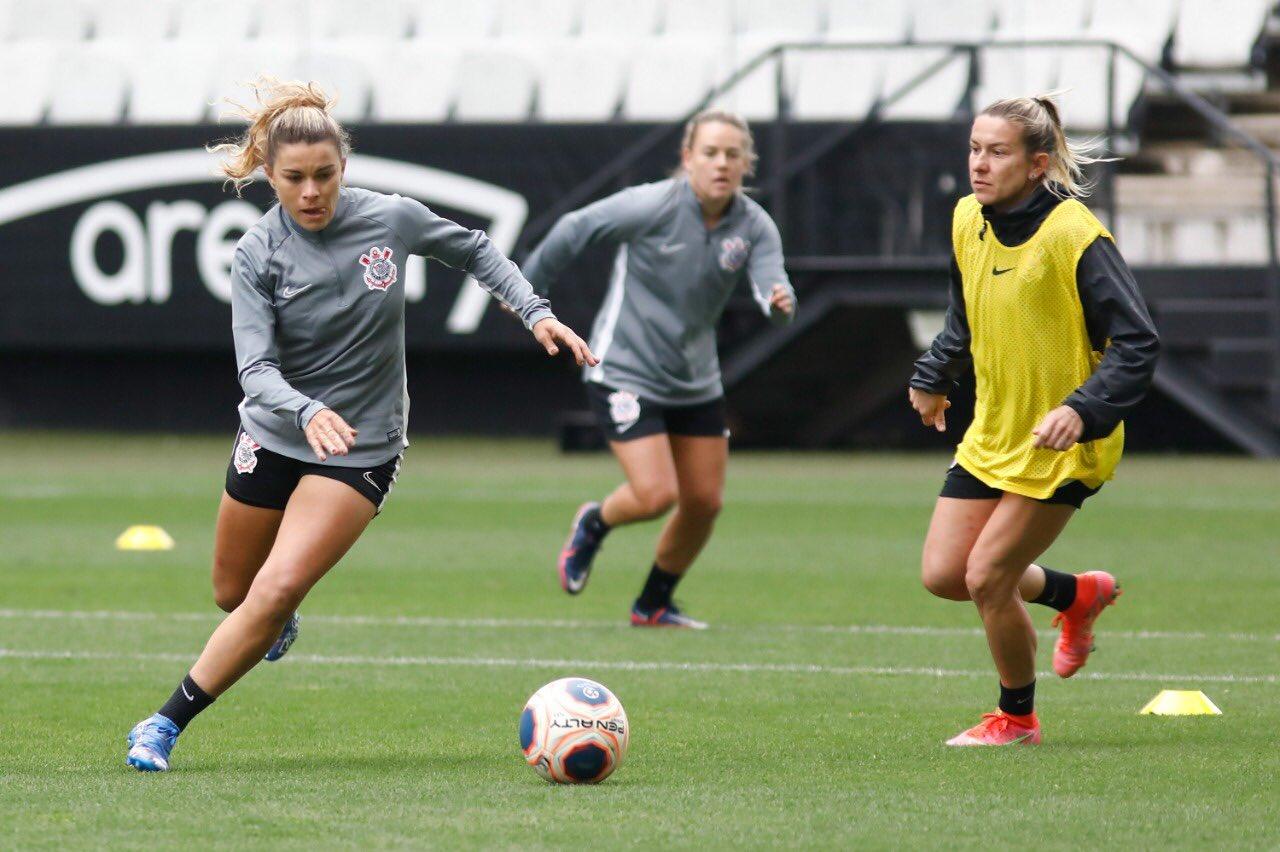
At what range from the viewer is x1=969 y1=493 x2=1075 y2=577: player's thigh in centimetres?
575

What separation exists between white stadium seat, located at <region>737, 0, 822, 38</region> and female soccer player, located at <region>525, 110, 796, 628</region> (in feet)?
42.0

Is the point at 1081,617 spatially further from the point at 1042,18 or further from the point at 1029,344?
the point at 1042,18

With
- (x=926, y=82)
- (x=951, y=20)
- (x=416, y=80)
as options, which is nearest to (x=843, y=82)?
(x=926, y=82)

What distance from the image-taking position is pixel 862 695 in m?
7.02

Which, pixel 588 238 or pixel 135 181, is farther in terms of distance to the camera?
pixel 135 181

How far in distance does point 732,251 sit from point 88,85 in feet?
50.7

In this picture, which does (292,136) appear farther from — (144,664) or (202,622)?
(202,622)

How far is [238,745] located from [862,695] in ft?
7.03

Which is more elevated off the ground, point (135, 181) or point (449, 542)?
point (135, 181)

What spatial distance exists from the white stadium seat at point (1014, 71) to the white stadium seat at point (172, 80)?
332 inches

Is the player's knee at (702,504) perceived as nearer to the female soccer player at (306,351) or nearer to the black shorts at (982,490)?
the black shorts at (982,490)

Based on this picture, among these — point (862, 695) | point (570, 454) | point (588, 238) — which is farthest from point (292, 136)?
point (570, 454)

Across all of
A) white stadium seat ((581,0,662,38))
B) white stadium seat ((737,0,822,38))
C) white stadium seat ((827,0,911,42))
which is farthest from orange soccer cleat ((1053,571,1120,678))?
white stadium seat ((581,0,662,38))

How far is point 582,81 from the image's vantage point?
2153 cm
